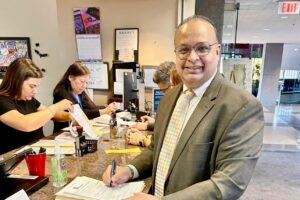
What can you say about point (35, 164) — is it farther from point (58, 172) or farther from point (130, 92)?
point (130, 92)

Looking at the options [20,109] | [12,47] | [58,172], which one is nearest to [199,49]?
[58,172]

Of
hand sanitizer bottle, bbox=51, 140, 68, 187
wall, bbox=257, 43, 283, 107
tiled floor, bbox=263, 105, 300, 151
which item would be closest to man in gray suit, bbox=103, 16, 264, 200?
hand sanitizer bottle, bbox=51, 140, 68, 187

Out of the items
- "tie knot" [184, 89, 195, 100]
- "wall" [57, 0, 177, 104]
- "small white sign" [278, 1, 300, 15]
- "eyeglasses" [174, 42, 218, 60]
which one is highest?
Answer: "small white sign" [278, 1, 300, 15]

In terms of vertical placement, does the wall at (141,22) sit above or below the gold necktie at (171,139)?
above

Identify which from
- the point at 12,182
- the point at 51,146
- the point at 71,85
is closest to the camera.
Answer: the point at 12,182

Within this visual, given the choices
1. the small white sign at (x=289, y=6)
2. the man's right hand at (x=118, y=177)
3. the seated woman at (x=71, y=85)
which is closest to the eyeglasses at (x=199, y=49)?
the man's right hand at (x=118, y=177)

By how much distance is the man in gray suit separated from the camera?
2.84 ft

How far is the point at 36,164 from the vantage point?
132 centimetres

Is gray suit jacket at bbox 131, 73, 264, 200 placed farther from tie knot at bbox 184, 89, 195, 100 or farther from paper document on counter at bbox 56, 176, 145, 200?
paper document on counter at bbox 56, 176, 145, 200

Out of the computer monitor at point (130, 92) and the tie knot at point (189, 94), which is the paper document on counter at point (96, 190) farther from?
the computer monitor at point (130, 92)

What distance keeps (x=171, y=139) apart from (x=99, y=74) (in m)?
2.88

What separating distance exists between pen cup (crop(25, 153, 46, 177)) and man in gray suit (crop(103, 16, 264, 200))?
0.62 meters

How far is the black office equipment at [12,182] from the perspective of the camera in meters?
1.13

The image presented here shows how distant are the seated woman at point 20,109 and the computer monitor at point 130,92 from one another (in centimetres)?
107
